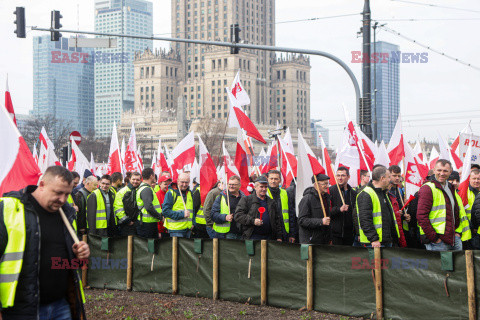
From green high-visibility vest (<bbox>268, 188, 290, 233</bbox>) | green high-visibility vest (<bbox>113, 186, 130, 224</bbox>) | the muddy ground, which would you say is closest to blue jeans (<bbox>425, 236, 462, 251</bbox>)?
the muddy ground

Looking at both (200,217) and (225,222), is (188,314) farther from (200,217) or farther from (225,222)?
(200,217)

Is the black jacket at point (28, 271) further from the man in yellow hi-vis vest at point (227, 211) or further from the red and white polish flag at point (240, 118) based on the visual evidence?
the red and white polish flag at point (240, 118)

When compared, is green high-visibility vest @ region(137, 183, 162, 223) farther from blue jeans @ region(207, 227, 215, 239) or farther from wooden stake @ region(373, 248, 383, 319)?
wooden stake @ region(373, 248, 383, 319)

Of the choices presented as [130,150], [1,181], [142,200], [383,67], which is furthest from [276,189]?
[383,67]

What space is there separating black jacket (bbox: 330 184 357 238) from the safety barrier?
41.8 inches

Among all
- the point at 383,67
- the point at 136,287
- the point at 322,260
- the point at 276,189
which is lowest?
the point at 136,287

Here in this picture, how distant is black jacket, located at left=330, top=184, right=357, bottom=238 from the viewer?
383 inches

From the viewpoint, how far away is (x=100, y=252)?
36.4 ft

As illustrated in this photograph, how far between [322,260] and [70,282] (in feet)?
14.1

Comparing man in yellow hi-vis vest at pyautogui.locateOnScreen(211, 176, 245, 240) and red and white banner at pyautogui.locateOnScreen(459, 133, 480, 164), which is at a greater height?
red and white banner at pyautogui.locateOnScreen(459, 133, 480, 164)

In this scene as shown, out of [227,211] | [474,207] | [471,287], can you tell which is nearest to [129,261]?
[227,211]

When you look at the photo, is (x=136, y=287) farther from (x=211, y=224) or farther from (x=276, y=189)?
(x=276, y=189)

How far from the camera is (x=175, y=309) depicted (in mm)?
9047

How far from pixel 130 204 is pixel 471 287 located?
20.4 ft
